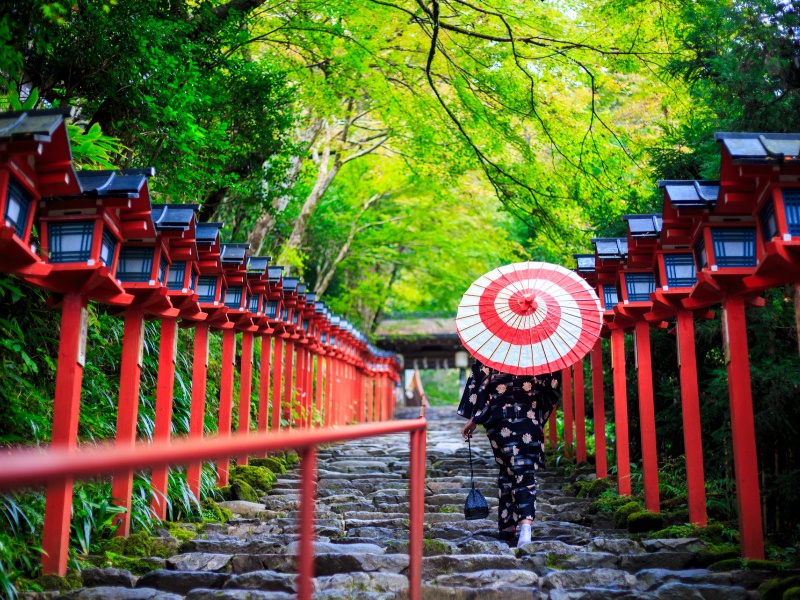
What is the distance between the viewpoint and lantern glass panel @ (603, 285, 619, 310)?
333 inches

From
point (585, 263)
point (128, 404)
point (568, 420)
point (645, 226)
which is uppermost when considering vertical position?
point (585, 263)

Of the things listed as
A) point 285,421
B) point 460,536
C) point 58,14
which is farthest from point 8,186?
point 285,421

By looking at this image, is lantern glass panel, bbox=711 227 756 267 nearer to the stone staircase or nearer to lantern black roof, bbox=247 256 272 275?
the stone staircase

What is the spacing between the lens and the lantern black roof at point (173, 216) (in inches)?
228

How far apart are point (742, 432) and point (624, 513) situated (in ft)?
6.40

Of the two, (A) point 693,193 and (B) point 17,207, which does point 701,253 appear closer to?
(A) point 693,193

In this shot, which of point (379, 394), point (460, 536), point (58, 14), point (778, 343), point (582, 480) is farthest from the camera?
point (379, 394)

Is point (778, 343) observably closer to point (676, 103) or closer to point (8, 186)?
point (676, 103)

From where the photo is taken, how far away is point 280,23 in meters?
12.6

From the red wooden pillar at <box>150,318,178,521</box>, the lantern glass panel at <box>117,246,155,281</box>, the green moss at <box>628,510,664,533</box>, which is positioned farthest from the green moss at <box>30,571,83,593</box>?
the green moss at <box>628,510,664,533</box>

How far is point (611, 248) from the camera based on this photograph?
25.6 ft

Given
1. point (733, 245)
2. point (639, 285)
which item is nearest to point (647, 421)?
point (639, 285)

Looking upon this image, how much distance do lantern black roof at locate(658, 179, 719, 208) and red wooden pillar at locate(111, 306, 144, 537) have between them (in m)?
3.75

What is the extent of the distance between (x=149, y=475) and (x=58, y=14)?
348 centimetres
